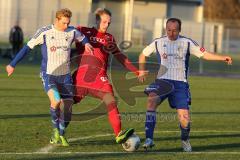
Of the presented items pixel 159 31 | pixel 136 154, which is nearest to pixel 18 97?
pixel 136 154

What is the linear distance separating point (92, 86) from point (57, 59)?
629mm

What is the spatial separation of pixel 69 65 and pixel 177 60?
158 cm

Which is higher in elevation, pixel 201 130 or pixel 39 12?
pixel 39 12

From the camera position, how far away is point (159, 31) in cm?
4675

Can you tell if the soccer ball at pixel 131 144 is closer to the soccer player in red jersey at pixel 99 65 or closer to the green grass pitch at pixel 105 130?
the green grass pitch at pixel 105 130

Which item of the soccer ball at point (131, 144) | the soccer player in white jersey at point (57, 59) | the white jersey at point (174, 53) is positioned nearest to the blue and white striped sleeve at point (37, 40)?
the soccer player in white jersey at point (57, 59)

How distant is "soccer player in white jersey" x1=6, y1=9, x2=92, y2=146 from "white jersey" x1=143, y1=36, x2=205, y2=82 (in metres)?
1.07

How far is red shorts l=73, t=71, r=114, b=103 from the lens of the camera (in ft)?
35.9

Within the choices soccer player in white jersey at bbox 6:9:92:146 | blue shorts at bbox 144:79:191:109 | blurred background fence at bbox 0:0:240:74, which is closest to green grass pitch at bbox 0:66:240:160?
soccer player in white jersey at bbox 6:9:92:146

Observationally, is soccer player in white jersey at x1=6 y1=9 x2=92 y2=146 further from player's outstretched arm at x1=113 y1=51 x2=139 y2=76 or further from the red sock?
the red sock

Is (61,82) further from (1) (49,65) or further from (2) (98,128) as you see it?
(2) (98,128)

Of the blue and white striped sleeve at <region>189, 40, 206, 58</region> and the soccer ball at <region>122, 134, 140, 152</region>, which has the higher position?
the blue and white striped sleeve at <region>189, 40, 206, 58</region>

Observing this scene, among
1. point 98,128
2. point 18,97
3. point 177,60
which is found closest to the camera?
point 177,60

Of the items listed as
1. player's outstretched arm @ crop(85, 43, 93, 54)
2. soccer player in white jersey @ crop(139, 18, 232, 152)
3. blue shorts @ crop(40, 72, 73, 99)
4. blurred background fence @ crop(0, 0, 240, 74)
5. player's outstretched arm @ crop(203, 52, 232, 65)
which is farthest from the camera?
blurred background fence @ crop(0, 0, 240, 74)
